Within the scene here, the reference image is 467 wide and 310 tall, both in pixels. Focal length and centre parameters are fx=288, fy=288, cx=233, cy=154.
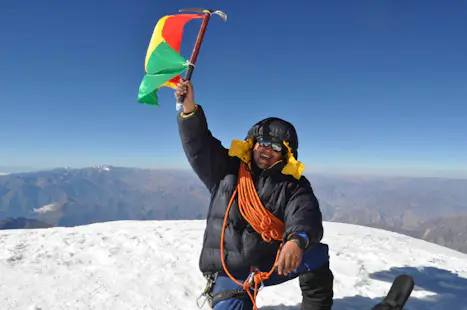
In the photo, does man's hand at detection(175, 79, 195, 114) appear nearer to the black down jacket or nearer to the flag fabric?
the black down jacket

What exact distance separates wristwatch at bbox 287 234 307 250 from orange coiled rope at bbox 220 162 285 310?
1.03ft

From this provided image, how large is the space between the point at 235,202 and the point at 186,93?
1.12 metres

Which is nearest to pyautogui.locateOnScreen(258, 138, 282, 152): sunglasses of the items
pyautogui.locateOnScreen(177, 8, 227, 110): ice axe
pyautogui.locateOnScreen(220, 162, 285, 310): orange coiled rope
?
pyautogui.locateOnScreen(220, 162, 285, 310): orange coiled rope

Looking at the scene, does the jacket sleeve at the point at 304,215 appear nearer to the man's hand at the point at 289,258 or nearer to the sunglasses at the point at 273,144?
the man's hand at the point at 289,258

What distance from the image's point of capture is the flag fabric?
2.71m

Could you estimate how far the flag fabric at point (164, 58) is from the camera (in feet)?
8.89

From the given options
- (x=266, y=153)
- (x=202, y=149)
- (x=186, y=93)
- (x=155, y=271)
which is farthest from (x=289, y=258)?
(x=155, y=271)

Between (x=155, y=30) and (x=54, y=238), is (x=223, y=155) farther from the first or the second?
(x=54, y=238)

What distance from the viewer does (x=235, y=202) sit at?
2.80 m

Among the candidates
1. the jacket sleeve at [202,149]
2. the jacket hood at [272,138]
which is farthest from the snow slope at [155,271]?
the jacket hood at [272,138]

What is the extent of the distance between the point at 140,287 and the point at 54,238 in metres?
3.30

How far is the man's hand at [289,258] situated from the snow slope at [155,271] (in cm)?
177

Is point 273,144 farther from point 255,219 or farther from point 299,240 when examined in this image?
point 299,240

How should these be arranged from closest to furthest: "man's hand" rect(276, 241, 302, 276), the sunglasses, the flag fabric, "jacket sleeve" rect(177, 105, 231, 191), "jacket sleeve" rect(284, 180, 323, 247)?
1. "man's hand" rect(276, 241, 302, 276)
2. "jacket sleeve" rect(284, 180, 323, 247)
3. "jacket sleeve" rect(177, 105, 231, 191)
4. the flag fabric
5. the sunglasses
